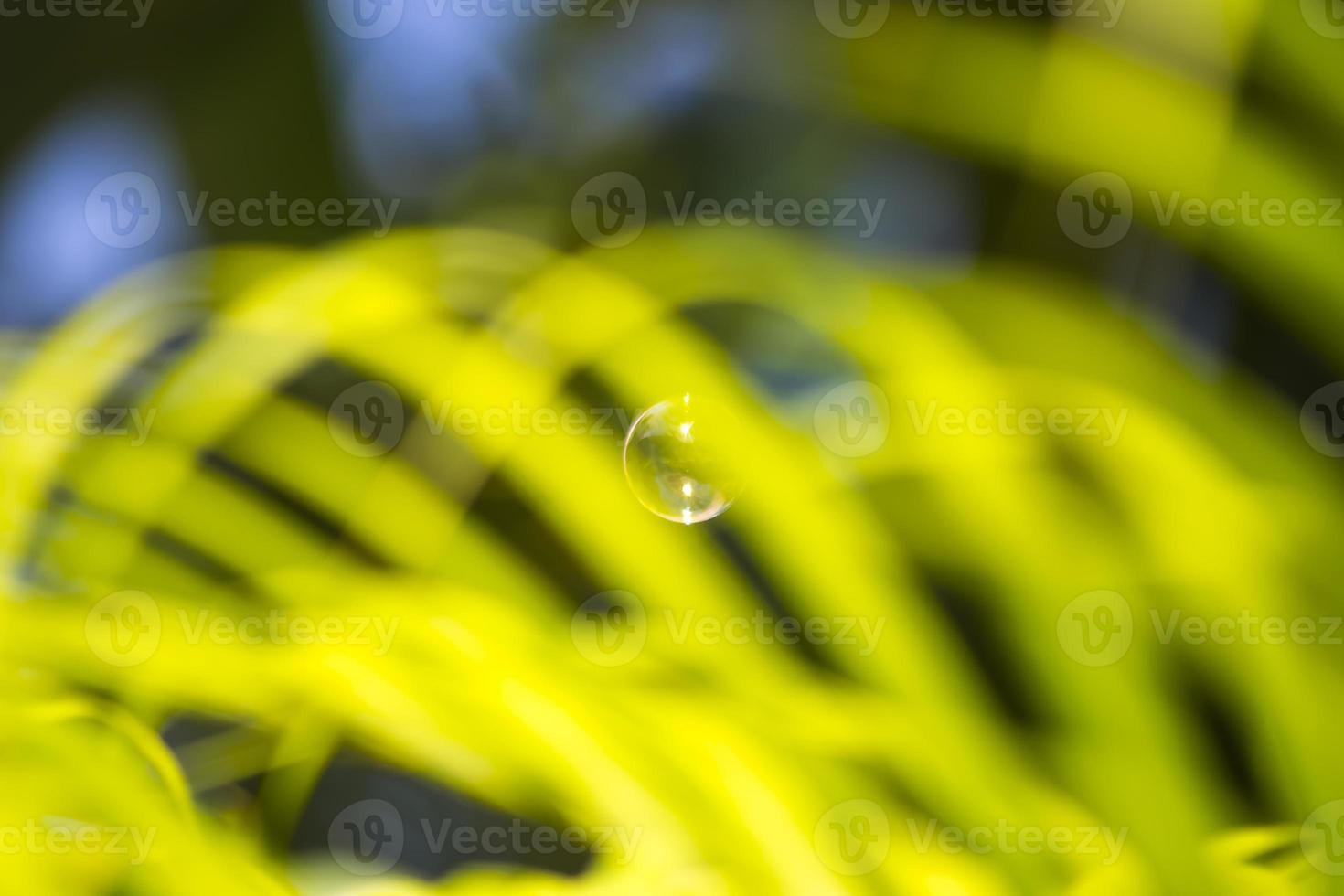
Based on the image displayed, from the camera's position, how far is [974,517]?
24.8 inches

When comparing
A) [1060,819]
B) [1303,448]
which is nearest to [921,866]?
[1060,819]

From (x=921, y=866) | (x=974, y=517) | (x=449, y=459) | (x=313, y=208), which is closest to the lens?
(x=921, y=866)

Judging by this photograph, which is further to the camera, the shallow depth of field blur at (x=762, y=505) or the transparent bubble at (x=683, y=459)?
the transparent bubble at (x=683, y=459)

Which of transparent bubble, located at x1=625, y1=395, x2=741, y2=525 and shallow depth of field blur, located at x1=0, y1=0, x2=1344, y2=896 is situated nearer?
shallow depth of field blur, located at x1=0, y1=0, x2=1344, y2=896

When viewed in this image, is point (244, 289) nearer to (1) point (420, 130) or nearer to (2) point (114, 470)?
(2) point (114, 470)

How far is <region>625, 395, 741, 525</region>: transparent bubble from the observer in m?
0.64

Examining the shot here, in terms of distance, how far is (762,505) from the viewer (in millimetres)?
692

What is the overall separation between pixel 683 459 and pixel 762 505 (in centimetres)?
7

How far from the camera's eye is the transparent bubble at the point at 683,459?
2.11 feet

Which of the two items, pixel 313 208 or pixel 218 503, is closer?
pixel 218 503

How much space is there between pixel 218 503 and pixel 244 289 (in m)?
0.19

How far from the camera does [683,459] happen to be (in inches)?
25.3

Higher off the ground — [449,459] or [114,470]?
[449,459]

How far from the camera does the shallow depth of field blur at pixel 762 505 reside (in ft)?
1.77
